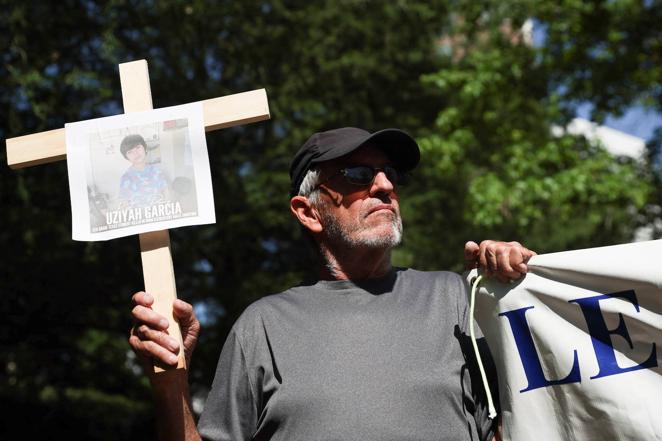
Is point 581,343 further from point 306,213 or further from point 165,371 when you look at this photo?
point 165,371

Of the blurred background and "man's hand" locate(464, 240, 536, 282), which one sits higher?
the blurred background

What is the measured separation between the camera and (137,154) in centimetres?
254

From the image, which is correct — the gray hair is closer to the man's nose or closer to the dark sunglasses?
the dark sunglasses

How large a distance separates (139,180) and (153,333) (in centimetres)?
50

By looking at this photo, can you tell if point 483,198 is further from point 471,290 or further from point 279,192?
point 471,290

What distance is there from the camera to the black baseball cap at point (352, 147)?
259cm

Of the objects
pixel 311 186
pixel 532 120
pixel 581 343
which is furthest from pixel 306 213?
pixel 532 120

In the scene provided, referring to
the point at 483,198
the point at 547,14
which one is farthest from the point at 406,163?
the point at 547,14

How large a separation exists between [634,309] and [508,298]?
36cm

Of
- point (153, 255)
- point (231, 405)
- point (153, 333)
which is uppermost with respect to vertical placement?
point (153, 255)

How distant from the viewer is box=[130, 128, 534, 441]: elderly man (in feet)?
7.30

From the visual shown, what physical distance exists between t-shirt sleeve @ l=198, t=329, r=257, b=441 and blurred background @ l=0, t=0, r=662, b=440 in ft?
A: 24.8

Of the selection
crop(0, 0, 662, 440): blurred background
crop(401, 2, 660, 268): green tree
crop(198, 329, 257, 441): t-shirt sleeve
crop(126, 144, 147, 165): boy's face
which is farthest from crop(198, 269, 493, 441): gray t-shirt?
crop(401, 2, 660, 268): green tree

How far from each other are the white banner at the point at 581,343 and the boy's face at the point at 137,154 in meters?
1.08
